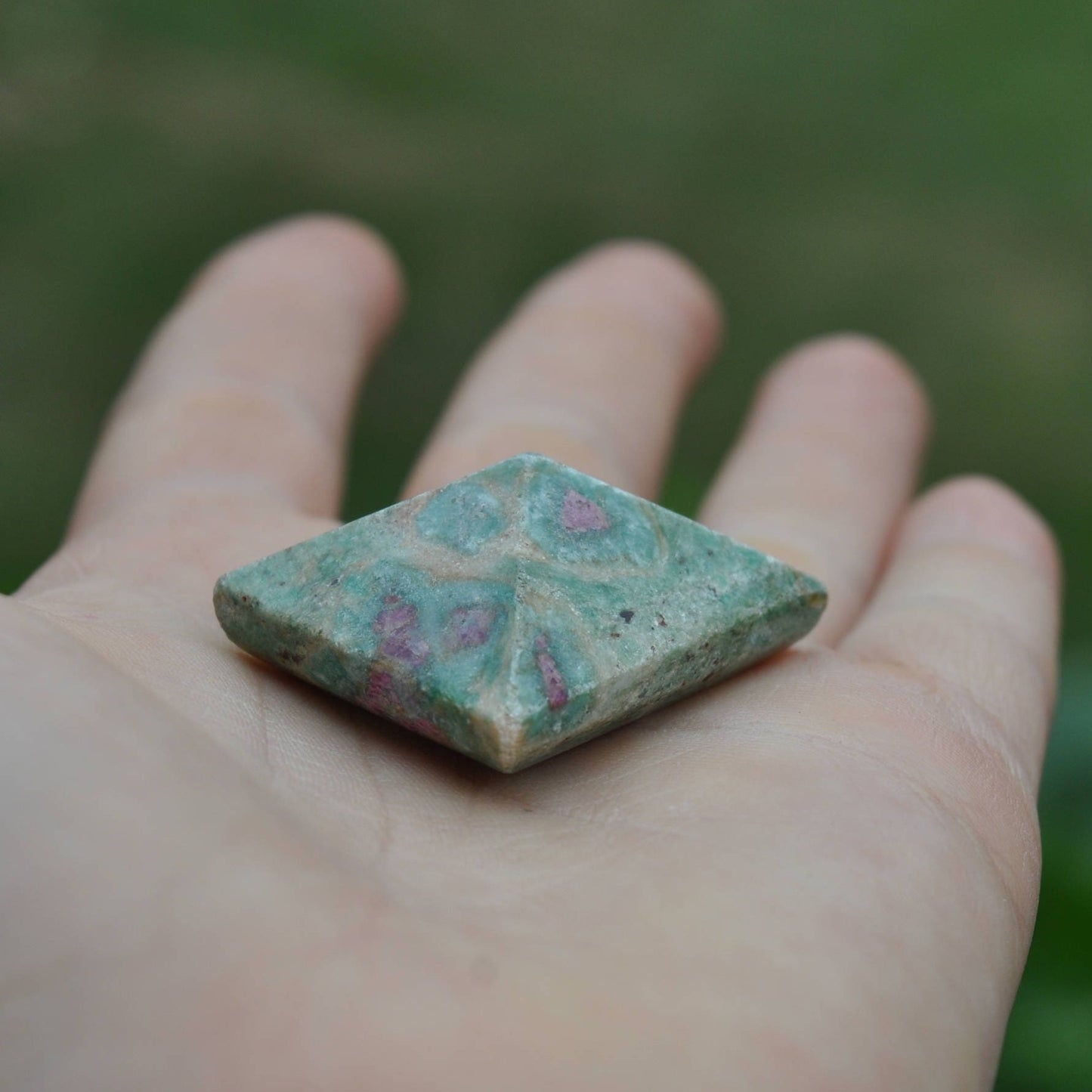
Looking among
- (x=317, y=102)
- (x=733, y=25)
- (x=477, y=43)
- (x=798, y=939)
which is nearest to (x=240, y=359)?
(x=317, y=102)

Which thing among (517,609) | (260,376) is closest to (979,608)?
(517,609)

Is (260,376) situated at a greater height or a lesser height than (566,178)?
lesser

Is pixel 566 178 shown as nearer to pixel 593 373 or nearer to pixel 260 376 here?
pixel 593 373

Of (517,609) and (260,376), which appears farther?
(260,376)

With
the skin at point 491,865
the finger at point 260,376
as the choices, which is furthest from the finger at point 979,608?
the finger at point 260,376

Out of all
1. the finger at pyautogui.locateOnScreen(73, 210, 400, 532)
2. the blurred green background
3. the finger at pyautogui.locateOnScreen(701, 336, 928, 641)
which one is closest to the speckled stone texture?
the finger at pyautogui.locateOnScreen(701, 336, 928, 641)

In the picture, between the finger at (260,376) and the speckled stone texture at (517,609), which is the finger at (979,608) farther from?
the finger at (260,376)

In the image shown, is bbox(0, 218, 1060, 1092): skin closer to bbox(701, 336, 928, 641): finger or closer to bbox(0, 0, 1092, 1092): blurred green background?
bbox(701, 336, 928, 641): finger

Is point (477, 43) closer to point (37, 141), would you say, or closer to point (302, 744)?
point (37, 141)
